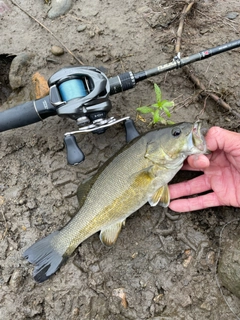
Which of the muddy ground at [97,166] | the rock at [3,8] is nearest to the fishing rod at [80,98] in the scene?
the muddy ground at [97,166]

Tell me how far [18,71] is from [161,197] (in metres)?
2.41

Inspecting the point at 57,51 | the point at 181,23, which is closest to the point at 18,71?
the point at 57,51

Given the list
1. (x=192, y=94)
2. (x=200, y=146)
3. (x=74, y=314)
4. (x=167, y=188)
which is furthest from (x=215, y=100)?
(x=74, y=314)

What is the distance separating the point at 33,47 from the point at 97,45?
2.79ft

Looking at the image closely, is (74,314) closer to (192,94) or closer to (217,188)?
(217,188)

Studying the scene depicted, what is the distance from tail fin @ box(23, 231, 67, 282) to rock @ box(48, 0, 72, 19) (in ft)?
9.71

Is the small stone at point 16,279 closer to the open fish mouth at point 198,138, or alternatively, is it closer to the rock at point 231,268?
the rock at point 231,268

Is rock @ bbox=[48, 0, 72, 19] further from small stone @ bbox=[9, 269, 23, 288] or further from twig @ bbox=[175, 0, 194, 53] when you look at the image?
small stone @ bbox=[9, 269, 23, 288]

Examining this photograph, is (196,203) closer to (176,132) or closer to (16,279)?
(176,132)

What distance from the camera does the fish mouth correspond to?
3.03 metres

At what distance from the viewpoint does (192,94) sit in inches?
153

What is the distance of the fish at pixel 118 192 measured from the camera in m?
3.17

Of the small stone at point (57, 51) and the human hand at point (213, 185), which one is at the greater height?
the small stone at point (57, 51)

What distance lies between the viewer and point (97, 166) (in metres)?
3.72
